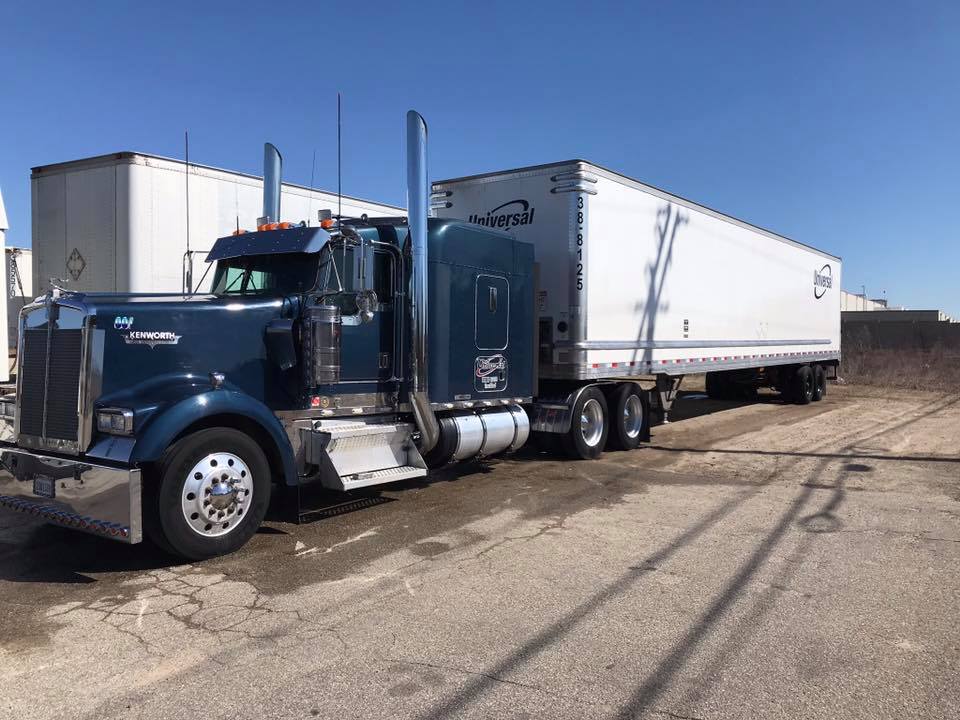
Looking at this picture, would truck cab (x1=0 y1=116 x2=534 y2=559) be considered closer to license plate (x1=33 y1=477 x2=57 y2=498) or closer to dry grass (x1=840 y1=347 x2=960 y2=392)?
license plate (x1=33 y1=477 x2=57 y2=498)

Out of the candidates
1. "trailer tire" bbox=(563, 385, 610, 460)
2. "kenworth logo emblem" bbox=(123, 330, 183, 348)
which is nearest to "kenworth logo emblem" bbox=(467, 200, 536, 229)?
"trailer tire" bbox=(563, 385, 610, 460)

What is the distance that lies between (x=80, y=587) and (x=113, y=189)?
7.19 m

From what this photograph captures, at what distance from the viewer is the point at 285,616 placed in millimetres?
4516

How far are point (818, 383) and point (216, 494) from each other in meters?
18.0

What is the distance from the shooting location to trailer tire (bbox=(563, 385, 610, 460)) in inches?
391

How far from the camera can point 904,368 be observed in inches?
1080

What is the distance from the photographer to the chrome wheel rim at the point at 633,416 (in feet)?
36.8

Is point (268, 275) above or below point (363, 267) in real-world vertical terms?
below

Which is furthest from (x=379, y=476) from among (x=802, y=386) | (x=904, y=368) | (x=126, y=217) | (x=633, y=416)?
(x=904, y=368)

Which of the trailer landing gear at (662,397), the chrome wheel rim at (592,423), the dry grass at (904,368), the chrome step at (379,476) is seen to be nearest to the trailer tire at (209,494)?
the chrome step at (379,476)

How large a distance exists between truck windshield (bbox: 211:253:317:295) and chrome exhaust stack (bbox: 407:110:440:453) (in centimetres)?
118

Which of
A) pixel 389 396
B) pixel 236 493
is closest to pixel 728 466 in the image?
pixel 389 396

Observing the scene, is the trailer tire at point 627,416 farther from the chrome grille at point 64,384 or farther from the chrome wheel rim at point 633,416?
the chrome grille at point 64,384

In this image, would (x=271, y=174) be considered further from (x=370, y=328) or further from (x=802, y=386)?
(x=802, y=386)
